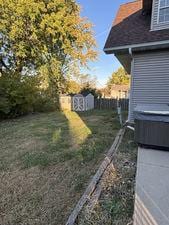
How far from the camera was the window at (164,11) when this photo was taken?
20.9 ft

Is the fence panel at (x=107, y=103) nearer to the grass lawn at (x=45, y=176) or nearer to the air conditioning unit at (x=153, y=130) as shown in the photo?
the grass lawn at (x=45, y=176)

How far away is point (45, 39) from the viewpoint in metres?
18.2

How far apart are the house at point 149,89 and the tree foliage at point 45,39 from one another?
9.25 m

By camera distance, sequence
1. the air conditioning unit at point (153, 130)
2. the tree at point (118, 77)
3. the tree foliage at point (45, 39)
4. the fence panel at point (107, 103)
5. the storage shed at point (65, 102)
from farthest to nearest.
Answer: the tree at point (118, 77) → the fence panel at point (107, 103) → the storage shed at point (65, 102) → the tree foliage at point (45, 39) → the air conditioning unit at point (153, 130)

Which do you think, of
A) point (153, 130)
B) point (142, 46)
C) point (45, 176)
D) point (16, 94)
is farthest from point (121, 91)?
point (153, 130)

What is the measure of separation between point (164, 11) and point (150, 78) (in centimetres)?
205

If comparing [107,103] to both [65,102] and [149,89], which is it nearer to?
[65,102]

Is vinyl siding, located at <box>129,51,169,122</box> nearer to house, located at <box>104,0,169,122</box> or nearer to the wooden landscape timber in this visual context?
house, located at <box>104,0,169,122</box>

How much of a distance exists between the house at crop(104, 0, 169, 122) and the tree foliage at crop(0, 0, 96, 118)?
31.6 ft

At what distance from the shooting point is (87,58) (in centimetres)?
2005

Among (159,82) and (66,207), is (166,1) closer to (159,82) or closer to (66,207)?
(159,82)

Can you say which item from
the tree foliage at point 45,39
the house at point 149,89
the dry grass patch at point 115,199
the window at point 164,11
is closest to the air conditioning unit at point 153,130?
the house at point 149,89

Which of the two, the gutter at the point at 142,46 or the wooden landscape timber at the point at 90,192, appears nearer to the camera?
the wooden landscape timber at the point at 90,192

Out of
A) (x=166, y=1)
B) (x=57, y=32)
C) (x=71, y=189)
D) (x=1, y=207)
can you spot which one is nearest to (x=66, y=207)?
(x=71, y=189)
